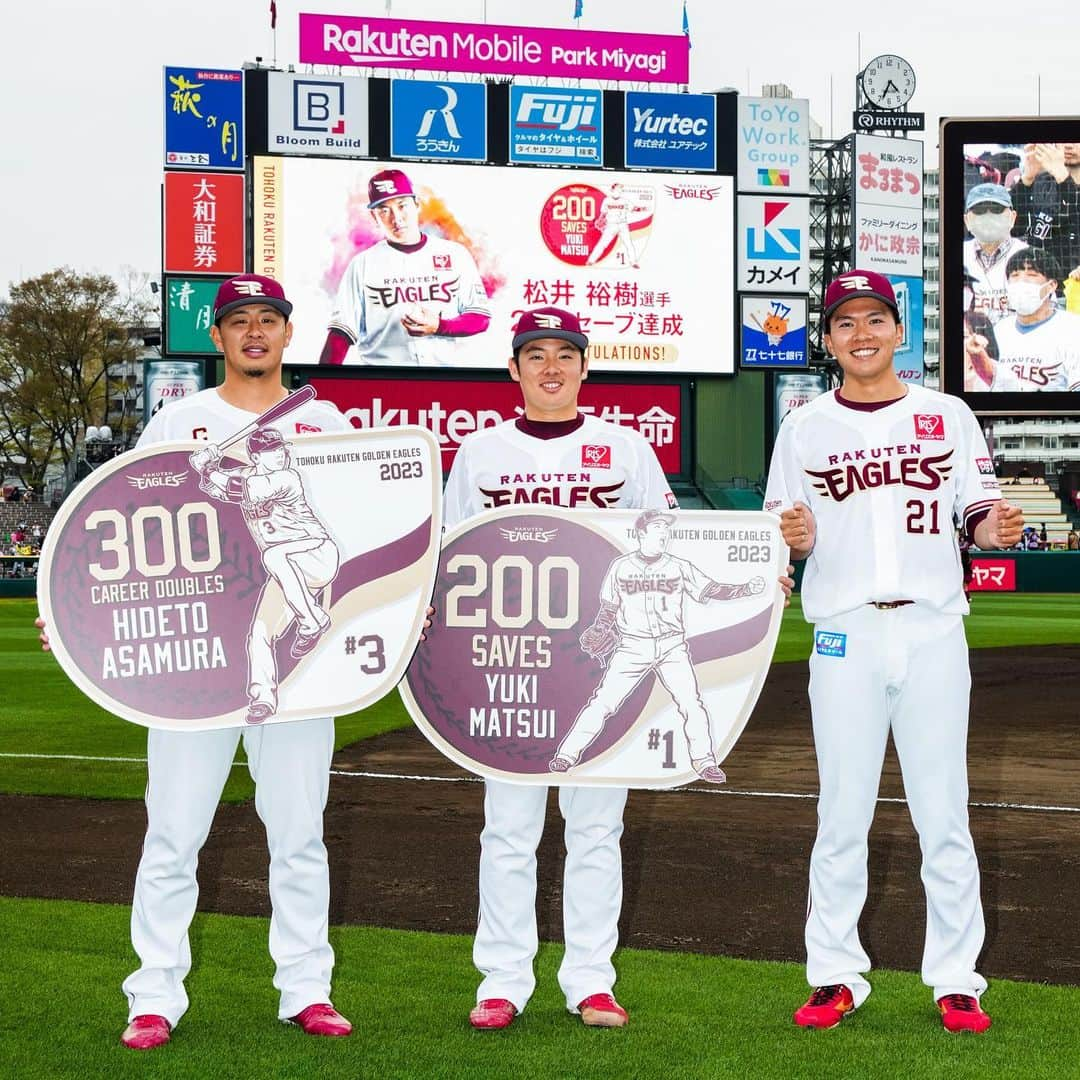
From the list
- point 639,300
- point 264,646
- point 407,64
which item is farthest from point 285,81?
point 264,646

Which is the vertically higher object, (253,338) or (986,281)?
(986,281)

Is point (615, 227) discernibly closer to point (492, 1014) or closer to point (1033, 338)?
point (1033, 338)

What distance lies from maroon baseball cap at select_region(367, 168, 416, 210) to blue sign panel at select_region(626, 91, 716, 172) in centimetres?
523

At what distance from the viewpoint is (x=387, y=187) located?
3338 centimetres

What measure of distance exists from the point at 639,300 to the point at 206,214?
9.91 metres

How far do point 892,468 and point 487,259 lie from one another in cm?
2986

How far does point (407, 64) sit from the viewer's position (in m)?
34.5

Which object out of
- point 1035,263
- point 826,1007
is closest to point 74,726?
point 826,1007

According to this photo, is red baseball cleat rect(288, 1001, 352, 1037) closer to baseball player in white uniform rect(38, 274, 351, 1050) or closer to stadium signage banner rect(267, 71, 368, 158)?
baseball player in white uniform rect(38, 274, 351, 1050)

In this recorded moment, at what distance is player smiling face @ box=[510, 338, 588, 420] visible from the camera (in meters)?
4.73

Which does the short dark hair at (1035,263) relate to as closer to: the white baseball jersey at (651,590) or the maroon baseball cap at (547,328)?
the maroon baseball cap at (547,328)

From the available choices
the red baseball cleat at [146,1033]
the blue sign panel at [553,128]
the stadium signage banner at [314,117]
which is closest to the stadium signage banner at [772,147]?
the blue sign panel at [553,128]

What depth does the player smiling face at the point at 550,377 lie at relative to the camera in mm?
4734

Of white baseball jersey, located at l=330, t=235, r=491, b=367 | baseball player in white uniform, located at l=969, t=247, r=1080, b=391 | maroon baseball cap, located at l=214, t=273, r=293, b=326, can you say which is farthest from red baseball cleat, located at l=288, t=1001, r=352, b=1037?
white baseball jersey, located at l=330, t=235, r=491, b=367
